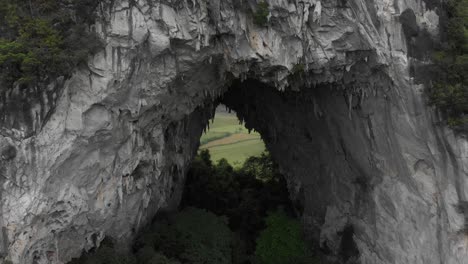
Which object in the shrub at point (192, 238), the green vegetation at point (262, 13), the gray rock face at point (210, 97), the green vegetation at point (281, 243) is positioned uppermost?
the green vegetation at point (262, 13)

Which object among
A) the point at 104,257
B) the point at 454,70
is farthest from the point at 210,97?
the point at 454,70

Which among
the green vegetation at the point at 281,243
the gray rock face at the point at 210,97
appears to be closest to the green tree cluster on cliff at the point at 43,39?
the gray rock face at the point at 210,97

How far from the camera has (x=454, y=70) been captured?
1363 centimetres

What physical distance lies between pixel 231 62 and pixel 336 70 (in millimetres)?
3737

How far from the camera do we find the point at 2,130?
1169 centimetres

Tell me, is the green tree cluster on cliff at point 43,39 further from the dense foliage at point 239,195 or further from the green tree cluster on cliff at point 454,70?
the dense foliage at point 239,195

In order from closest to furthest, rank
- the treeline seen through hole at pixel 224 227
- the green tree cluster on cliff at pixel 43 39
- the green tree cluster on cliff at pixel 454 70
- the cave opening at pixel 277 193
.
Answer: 1. the green tree cluster on cliff at pixel 43 39
2. the green tree cluster on cliff at pixel 454 70
3. the treeline seen through hole at pixel 224 227
4. the cave opening at pixel 277 193

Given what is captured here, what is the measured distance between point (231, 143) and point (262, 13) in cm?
4139

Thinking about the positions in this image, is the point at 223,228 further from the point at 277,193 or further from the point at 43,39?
the point at 43,39

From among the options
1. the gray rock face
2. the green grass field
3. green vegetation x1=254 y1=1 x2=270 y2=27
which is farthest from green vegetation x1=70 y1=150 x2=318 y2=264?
the green grass field

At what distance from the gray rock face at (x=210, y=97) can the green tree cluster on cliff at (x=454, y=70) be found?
49 cm

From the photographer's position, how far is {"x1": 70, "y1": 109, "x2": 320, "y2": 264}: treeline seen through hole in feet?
56.8

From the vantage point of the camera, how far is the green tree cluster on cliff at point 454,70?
13430 millimetres

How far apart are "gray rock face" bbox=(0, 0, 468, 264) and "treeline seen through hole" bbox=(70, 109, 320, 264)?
1222 millimetres
